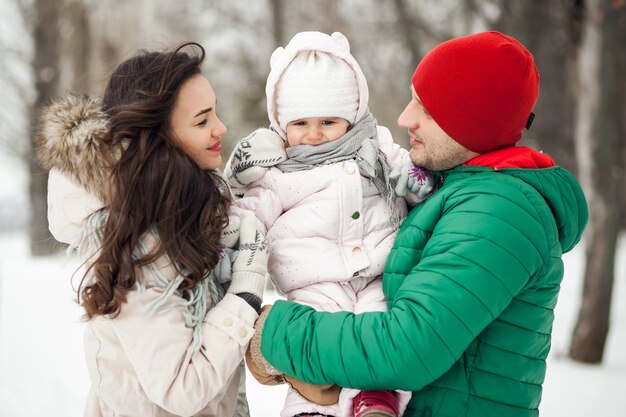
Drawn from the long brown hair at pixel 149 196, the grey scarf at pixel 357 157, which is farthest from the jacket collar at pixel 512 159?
the long brown hair at pixel 149 196

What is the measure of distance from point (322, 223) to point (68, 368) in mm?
4553

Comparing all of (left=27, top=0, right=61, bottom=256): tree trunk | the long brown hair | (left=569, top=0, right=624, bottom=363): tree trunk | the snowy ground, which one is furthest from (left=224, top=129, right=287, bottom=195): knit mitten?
(left=27, top=0, right=61, bottom=256): tree trunk

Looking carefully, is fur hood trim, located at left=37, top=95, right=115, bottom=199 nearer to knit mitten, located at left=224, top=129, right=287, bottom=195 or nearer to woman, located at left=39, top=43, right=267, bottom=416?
woman, located at left=39, top=43, right=267, bottom=416

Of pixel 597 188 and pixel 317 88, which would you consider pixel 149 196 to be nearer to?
pixel 317 88

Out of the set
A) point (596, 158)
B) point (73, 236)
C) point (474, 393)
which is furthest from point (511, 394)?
point (596, 158)

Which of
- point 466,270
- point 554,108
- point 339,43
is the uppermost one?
point 554,108

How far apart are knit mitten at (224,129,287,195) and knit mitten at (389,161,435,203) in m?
0.47

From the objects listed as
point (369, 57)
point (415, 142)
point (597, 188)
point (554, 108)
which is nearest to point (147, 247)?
point (415, 142)

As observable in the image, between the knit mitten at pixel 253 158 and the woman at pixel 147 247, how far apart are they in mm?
269

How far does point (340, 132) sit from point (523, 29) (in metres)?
6.15

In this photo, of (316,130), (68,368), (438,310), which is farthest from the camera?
(68,368)

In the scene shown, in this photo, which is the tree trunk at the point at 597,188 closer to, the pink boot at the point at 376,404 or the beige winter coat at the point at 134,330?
the pink boot at the point at 376,404

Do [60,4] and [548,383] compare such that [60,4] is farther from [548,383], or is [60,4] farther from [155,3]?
[548,383]

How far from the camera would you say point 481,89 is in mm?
1801
